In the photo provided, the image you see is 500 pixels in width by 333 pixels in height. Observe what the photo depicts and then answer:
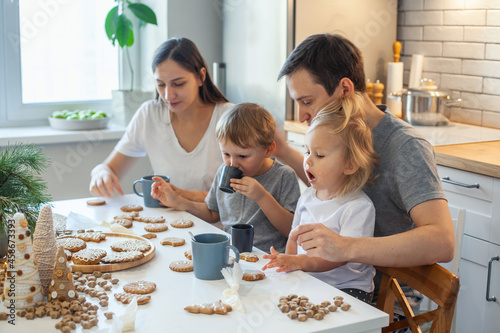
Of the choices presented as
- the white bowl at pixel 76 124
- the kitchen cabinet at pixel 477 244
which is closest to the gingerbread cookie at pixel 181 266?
the kitchen cabinet at pixel 477 244

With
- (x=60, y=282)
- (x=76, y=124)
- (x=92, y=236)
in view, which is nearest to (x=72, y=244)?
(x=92, y=236)

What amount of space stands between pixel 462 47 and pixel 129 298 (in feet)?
8.48

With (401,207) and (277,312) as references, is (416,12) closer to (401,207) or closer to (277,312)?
(401,207)

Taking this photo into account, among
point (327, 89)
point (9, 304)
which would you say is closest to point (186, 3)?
point (327, 89)

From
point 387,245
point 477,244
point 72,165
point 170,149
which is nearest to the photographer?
point 387,245

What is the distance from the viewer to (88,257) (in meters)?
1.46

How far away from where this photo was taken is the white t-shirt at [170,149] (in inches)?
97.0

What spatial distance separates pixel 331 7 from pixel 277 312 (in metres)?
2.47

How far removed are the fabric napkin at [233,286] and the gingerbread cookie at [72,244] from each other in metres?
0.44

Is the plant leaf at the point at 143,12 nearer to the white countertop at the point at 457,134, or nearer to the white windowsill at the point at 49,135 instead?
the white windowsill at the point at 49,135

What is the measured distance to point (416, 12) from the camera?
11.3ft

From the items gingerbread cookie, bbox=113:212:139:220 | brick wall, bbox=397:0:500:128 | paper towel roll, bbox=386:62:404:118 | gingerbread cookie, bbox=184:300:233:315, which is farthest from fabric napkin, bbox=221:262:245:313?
paper towel roll, bbox=386:62:404:118

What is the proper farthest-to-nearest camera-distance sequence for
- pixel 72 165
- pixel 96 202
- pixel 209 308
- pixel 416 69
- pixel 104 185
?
1. pixel 72 165
2. pixel 416 69
3. pixel 104 185
4. pixel 96 202
5. pixel 209 308

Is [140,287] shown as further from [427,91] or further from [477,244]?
[427,91]
